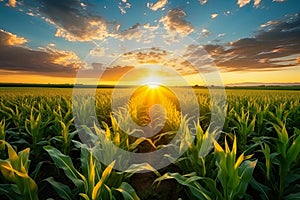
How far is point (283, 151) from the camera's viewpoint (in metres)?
2.73

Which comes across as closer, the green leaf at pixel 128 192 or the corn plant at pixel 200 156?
the green leaf at pixel 128 192

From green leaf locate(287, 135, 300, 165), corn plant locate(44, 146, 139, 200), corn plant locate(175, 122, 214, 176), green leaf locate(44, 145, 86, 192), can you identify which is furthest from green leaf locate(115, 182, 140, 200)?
green leaf locate(287, 135, 300, 165)

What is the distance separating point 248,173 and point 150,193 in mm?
1460

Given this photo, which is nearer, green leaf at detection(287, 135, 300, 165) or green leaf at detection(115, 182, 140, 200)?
green leaf at detection(115, 182, 140, 200)

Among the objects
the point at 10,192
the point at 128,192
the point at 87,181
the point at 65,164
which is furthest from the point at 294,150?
the point at 10,192

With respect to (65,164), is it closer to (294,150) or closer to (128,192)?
(128,192)

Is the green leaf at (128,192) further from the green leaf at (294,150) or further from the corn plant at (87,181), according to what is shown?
the green leaf at (294,150)

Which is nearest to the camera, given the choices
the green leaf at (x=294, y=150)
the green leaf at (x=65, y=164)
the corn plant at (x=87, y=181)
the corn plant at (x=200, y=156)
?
the corn plant at (x=87, y=181)

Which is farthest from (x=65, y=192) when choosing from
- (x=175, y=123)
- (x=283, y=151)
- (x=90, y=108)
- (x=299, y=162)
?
(x=90, y=108)

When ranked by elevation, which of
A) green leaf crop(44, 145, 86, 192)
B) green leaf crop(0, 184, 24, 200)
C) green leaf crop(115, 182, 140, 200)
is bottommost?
green leaf crop(0, 184, 24, 200)

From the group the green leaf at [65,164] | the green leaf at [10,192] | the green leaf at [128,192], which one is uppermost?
the green leaf at [65,164]

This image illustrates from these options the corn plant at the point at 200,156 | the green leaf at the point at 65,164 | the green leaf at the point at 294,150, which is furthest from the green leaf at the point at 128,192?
the green leaf at the point at 294,150

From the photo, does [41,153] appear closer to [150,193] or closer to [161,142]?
[150,193]

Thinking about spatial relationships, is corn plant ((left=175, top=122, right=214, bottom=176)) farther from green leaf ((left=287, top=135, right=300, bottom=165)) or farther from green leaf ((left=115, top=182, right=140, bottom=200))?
green leaf ((left=115, top=182, right=140, bottom=200))
